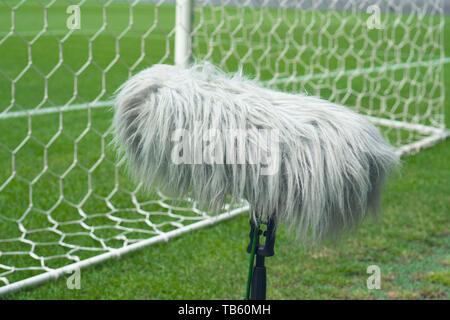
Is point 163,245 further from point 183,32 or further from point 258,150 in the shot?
point 258,150

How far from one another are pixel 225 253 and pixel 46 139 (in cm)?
124

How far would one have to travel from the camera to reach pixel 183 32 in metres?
1.61

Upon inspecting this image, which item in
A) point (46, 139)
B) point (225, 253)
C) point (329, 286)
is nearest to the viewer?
point (329, 286)

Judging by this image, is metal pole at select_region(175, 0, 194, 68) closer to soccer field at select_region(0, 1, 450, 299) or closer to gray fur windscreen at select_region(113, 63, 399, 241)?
soccer field at select_region(0, 1, 450, 299)

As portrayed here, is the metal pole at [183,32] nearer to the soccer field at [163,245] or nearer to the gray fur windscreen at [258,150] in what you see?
the soccer field at [163,245]

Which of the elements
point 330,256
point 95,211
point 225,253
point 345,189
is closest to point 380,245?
point 330,256

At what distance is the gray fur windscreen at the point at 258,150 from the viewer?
23.9 inches

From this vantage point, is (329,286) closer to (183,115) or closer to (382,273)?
(382,273)

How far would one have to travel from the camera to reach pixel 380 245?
1.46 meters

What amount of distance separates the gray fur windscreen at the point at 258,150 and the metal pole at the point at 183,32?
97 cm

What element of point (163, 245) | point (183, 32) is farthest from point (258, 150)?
point (183, 32)

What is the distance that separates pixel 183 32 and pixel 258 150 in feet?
3.55

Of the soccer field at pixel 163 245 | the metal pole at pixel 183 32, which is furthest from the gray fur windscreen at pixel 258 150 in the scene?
the metal pole at pixel 183 32

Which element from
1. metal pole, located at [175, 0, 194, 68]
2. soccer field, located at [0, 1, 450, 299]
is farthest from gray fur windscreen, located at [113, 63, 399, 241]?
metal pole, located at [175, 0, 194, 68]
